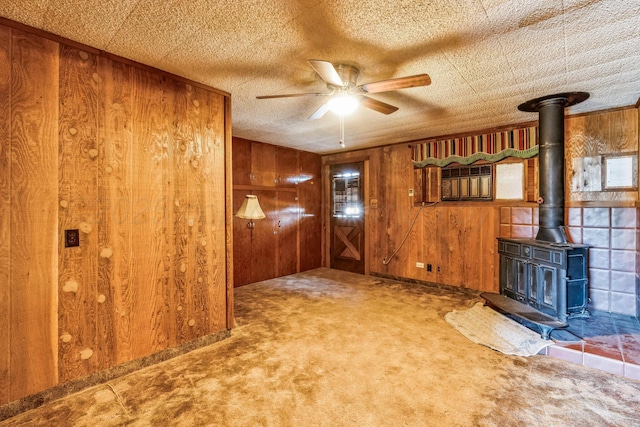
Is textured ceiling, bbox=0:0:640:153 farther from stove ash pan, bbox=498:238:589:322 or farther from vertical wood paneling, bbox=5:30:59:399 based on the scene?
stove ash pan, bbox=498:238:589:322

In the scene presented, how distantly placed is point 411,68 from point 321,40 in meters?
0.87

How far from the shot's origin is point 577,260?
3016mm

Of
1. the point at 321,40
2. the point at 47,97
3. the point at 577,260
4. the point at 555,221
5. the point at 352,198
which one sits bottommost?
the point at 577,260

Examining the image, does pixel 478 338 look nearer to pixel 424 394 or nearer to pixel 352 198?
pixel 424 394

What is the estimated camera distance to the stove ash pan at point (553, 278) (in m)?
2.95

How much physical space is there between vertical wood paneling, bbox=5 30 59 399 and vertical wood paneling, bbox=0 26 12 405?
0.07 feet

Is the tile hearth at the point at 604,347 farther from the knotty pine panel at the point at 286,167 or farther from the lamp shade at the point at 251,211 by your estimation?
the knotty pine panel at the point at 286,167

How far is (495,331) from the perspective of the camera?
303 cm

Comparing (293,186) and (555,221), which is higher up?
(293,186)

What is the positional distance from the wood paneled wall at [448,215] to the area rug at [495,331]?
1.04 meters

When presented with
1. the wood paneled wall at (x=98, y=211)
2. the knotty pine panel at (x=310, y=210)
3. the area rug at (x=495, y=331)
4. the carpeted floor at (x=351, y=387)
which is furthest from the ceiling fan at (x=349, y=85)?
the knotty pine panel at (x=310, y=210)

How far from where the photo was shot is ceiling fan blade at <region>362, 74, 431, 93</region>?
2076mm

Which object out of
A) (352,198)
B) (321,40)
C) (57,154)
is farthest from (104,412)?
(352,198)

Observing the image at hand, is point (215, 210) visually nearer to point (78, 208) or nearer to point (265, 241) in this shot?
point (78, 208)
